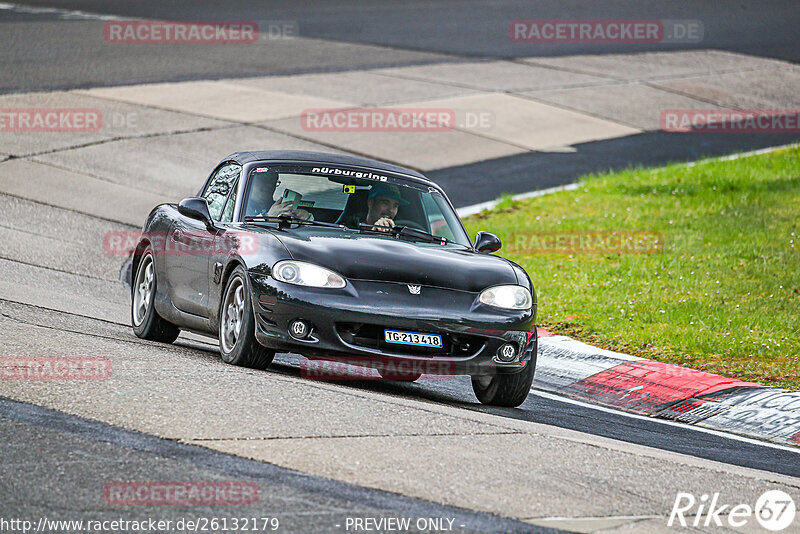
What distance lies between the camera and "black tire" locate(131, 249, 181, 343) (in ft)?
32.6

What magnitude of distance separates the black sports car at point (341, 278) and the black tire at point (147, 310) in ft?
0.06

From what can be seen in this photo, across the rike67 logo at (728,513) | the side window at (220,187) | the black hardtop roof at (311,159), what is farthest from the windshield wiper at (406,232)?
the rike67 logo at (728,513)

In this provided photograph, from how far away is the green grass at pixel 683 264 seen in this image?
10.9 m

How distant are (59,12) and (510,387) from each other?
2483 centimetres

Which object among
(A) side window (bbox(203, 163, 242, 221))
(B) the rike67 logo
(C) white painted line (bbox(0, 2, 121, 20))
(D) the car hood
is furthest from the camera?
(C) white painted line (bbox(0, 2, 121, 20))

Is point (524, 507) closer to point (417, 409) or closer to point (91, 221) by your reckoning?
point (417, 409)

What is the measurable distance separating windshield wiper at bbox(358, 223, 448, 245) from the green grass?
2.49 meters

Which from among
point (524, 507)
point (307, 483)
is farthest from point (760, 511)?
point (307, 483)

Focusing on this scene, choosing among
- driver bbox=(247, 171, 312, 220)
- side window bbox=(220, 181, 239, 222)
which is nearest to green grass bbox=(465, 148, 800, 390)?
driver bbox=(247, 171, 312, 220)

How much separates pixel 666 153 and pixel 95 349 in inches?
603

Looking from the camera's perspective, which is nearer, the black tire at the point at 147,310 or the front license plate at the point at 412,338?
the front license plate at the point at 412,338

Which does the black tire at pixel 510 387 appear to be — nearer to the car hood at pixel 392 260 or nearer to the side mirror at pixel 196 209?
the car hood at pixel 392 260

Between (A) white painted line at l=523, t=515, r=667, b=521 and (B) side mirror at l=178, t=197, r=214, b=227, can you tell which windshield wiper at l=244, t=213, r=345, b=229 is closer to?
(B) side mirror at l=178, t=197, r=214, b=227

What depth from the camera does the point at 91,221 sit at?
51.1ft
